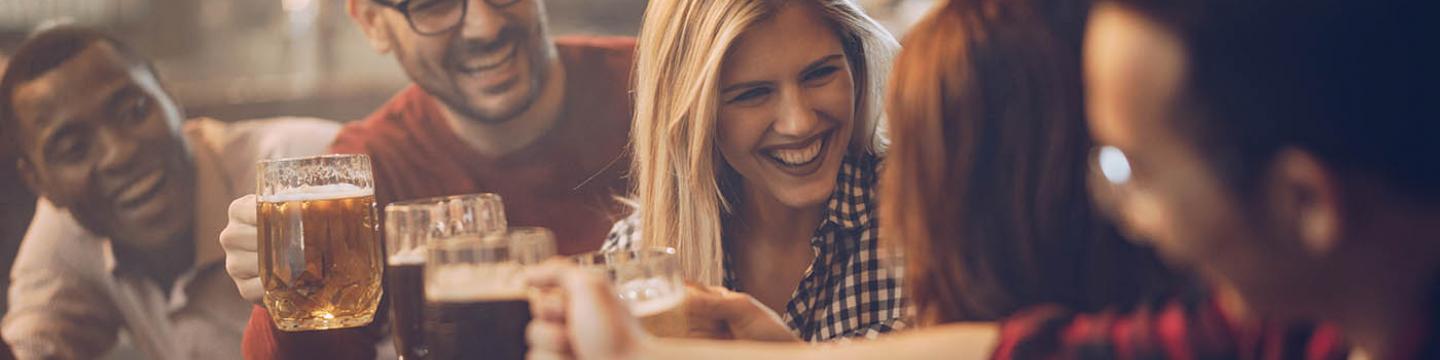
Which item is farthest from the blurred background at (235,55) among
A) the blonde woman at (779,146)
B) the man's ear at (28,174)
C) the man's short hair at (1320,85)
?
the man's short hair at (1320,85)

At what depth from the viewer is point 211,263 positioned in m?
2.94

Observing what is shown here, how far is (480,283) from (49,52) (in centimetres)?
203

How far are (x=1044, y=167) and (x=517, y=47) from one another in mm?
1462

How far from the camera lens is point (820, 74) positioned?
6.42 ft

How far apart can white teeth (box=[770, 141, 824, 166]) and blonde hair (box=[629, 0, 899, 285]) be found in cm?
7

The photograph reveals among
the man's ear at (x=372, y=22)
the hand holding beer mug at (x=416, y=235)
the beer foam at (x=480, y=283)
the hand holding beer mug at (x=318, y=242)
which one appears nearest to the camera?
the beer foam at (x=480, y=283)

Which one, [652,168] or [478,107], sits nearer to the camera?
[652,168]

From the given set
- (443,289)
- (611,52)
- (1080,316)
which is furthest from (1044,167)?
(611,52)

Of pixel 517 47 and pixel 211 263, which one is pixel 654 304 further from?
pixel 211 263

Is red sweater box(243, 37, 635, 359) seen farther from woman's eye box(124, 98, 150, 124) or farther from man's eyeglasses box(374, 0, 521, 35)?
woman's eye box(124, 98, 150, 124)

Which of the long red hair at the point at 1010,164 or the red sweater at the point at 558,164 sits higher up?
the long red hair at the point at 1010,164

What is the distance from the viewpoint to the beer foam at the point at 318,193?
1857 millimetres

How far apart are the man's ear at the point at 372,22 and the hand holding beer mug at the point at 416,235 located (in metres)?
0.96

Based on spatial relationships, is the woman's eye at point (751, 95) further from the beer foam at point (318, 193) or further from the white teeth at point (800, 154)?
the beer foam at point (318, 193)
